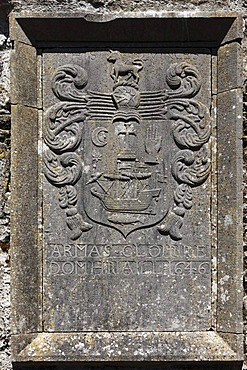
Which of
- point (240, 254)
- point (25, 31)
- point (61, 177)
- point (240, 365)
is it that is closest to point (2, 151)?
point (61, 177)

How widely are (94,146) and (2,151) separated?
1.75 ft

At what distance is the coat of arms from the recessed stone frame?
0.11 meters

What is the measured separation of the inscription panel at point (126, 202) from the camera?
3.59 meters

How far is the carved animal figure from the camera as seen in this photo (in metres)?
3.60

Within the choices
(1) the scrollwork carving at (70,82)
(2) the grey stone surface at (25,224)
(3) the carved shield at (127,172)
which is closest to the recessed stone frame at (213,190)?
(2) the grey stone surface at (25,224)

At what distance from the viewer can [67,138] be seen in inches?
142

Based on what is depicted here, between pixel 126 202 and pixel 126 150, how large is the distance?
11.7 inches

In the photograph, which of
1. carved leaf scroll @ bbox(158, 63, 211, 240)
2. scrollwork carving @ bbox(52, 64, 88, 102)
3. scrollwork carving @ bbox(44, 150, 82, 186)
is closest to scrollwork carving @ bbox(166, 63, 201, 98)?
carved leaf scroll @ bbox(158, 63, 211, 240)

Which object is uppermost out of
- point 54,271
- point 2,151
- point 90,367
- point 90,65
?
point 90,65

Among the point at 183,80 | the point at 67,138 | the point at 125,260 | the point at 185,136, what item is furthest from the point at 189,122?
the point at 125,260

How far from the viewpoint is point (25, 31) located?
3.59m

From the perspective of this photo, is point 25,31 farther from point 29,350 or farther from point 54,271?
point 29,350

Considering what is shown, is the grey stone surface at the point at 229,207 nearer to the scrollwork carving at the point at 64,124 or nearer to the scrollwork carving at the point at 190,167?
the scrollwork carving at the point at 190,167

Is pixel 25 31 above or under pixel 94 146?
above
